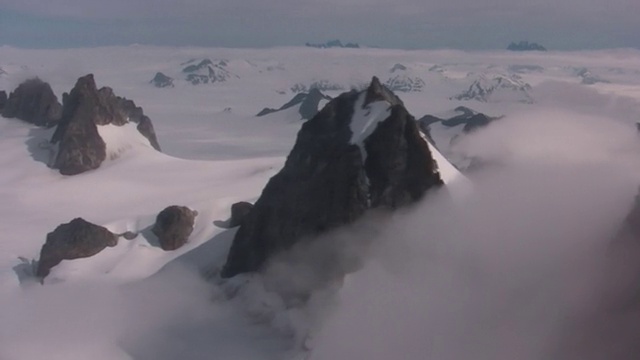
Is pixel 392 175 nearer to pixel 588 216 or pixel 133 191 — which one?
pixel 588 216

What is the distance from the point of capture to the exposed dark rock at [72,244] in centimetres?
7475

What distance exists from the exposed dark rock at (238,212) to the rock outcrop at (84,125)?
40.6 m

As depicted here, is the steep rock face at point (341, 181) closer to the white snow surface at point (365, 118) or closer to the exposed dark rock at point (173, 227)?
the white snow surface at point (365, 118)

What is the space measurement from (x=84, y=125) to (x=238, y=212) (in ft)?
153

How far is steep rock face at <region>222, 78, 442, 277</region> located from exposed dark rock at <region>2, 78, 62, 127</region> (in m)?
83.0

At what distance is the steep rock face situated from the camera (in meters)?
63.0

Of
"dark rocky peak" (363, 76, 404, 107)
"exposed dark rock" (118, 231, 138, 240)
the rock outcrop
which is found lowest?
"exposed dark rock" (118, 231, 138, 240)

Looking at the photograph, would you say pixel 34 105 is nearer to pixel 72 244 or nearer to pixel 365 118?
pixel 72 244

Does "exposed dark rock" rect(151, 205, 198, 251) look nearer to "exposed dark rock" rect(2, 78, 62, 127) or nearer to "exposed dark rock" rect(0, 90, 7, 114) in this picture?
"exposed dark rock" rect(2, 78, 62, 127)

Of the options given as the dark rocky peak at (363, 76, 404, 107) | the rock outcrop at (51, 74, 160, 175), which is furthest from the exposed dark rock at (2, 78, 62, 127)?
the dark rocky peak at (363, 76, 404, 107)

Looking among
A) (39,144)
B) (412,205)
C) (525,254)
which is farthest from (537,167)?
(39,144)

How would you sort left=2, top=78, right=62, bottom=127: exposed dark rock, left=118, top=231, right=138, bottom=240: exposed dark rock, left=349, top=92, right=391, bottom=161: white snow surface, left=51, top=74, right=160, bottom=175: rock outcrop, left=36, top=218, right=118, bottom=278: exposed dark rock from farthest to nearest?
left=2, top=78, right=62, bottom=127: exposed dark rock → left=51, top=74, right=160, bottom=175: rock outcrop → left=118, top=231, right=138, bottom=240: exposed dark rock → left=36, top=218, right=118, bottom=278: exposed dark rock → left=349, top=92, right=391, bottom=161: white snow surface

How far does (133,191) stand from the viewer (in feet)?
341

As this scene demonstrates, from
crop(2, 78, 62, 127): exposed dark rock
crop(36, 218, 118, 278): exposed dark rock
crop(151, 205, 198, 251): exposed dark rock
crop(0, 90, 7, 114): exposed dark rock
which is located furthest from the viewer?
crop(0, 90, 7, 114): exposed dark rock
